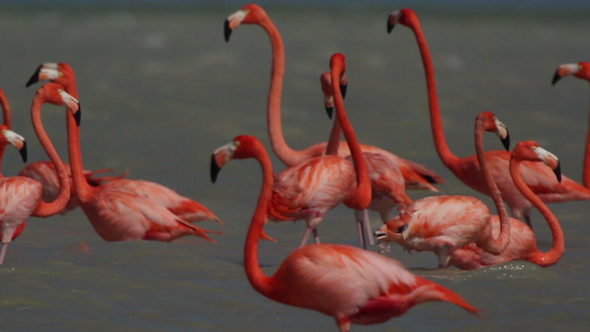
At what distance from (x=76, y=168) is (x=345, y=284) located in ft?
9.57

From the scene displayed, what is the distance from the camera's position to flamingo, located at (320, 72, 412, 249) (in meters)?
6.33

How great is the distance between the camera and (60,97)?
20.4ft

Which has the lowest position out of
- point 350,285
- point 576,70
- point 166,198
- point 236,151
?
point 166,198

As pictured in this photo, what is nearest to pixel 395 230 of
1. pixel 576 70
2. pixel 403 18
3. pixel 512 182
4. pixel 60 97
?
pixel 512 182

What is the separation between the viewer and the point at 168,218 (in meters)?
6.40

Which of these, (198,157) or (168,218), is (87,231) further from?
(198,157)

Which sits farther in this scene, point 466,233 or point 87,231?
point 87,231

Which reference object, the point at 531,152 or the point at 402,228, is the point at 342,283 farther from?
the point at 531,152

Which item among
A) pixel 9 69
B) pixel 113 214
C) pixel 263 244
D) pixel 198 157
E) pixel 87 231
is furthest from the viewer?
pixel 9 69

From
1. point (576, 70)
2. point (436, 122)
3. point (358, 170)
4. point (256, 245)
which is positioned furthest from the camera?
point (576, 70)

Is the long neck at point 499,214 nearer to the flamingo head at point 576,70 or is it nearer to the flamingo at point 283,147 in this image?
the flamingo at point 283,147

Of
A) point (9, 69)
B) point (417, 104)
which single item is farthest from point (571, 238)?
point (9, 69)

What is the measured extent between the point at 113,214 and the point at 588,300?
9.47 feet

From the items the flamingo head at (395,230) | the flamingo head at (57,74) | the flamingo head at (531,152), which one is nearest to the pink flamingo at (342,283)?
the flamingo head at (395,230)
